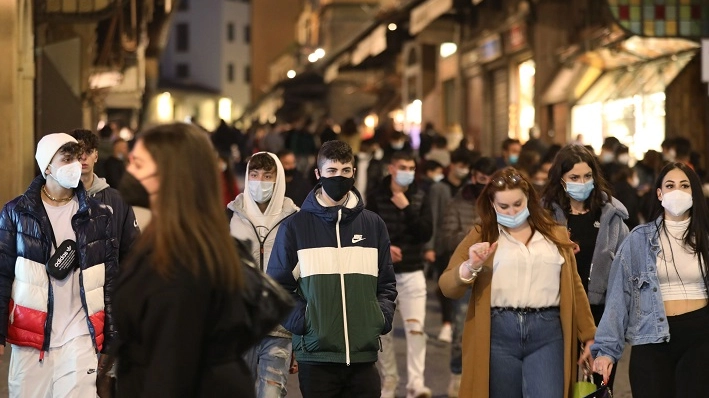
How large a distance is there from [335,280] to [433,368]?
16.9 ft

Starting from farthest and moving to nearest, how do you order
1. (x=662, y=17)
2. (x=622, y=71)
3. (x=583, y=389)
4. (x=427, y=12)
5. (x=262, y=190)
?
(x=427, y=12) → (x=622, y=71) → (x=662, y=17) → (x=262, y=190) → (x=583, y=389)

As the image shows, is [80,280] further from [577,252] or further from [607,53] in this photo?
[607,53]

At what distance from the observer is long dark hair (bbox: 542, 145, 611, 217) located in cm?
826

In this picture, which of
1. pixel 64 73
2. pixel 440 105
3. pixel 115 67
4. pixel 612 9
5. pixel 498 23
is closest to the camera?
pixel 612 9

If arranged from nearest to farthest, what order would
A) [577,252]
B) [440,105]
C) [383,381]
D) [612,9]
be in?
[577,252] < [383,381] < [612,9] < [440,105]

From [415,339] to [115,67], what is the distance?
23.1 m

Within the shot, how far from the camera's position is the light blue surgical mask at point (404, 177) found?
1123cm

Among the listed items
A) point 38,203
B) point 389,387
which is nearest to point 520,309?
point 38,203

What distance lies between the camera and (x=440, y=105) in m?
35.2

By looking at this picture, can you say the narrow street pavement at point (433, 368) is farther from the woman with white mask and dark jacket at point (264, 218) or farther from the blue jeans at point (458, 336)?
the woman with white mask and dark jacket at point (264, 218)

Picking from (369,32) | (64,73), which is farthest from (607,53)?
(369,32)

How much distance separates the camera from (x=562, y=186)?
8.32 meters

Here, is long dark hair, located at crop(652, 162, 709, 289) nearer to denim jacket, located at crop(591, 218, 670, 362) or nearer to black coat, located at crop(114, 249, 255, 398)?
denim jacket, located at crop(591, 218, 670, 362)

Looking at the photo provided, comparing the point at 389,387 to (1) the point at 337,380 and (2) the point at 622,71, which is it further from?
(2) the point at 622,71
